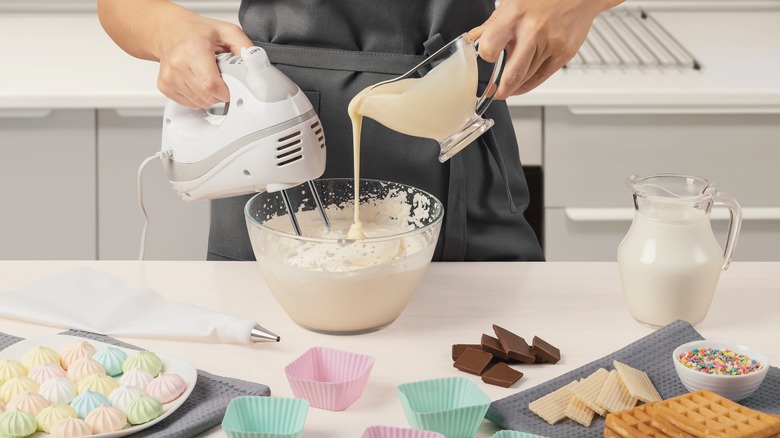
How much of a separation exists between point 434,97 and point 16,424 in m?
0.53

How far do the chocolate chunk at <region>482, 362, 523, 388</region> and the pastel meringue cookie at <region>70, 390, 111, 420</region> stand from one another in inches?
14.5

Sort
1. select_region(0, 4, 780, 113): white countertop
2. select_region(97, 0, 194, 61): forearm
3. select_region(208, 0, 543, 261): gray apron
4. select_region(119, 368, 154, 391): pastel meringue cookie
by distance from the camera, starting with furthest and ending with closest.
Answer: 1. select_region(0, 4, 780, 113): white countertop
2. select_region(208, 0, 543, 261): gray apron
3. select_region(97, 0, 194, 61): forearm
4. select_region(119, 368, 154, 391): pastel meringue cookie

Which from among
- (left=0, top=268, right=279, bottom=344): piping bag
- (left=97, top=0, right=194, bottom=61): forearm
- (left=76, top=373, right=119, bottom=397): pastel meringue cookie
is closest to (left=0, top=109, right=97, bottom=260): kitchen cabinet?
(left=97, top=0, right=194, bottom=61): forearm

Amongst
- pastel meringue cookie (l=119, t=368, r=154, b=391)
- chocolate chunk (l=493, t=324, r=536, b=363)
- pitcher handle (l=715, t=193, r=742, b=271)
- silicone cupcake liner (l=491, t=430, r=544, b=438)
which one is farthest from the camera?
pitcher handle (l=715, t=193, r=742, b=271)

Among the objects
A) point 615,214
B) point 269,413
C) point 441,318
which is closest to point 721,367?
point 441,318

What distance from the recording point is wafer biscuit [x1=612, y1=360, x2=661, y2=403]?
942 mm

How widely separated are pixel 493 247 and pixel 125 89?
3.17 ft

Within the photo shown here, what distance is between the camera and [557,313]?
1191 millimetres

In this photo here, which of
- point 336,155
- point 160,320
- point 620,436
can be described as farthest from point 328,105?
point 620,436

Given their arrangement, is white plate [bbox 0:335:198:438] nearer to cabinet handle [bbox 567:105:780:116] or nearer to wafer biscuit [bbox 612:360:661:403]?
wafer biscuit [bbox 612:360:661:403]

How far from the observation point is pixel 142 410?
0.89 meters

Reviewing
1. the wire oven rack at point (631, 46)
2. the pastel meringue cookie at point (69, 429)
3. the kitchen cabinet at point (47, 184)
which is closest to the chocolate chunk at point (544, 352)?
the pastel meringue cookie at point (69, 429)

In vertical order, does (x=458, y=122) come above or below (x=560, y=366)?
above

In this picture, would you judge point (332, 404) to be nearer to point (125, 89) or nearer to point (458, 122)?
point (458, 122)
